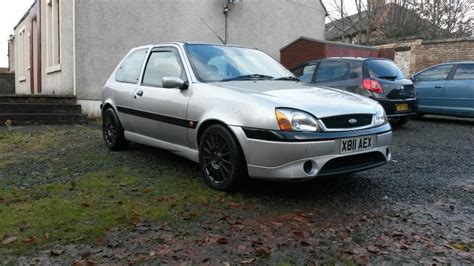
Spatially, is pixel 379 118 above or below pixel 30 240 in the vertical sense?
above

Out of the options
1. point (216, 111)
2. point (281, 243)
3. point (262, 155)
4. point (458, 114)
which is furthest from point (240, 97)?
point (458, 114)

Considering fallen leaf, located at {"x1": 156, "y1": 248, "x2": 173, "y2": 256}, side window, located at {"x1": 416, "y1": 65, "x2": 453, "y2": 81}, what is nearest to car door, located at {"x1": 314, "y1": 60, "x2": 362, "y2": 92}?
side window, located at {"x1": 416, "y1": 65, "x2": 453, "y2": 81}

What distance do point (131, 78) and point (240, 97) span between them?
2461 millimetres

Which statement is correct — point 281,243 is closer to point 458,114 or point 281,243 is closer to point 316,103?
point 316,103

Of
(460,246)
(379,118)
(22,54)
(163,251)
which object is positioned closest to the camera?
(163,251)

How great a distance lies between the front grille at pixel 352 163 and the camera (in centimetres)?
401

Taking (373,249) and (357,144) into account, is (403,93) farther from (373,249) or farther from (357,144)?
(373,249)

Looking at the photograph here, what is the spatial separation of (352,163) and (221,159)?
1.31m

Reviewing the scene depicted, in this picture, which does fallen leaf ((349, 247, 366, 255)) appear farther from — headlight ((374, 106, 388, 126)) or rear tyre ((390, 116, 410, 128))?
rear tyre ((390, 116, 410, 128))

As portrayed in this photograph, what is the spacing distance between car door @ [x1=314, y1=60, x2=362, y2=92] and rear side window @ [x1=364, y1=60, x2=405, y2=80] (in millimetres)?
230

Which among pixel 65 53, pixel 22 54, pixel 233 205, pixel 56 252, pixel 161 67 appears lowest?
pixel 56 252

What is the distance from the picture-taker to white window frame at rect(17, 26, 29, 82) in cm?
1914

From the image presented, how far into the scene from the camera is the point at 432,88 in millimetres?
10930

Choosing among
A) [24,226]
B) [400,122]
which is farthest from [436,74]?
[24,226]
